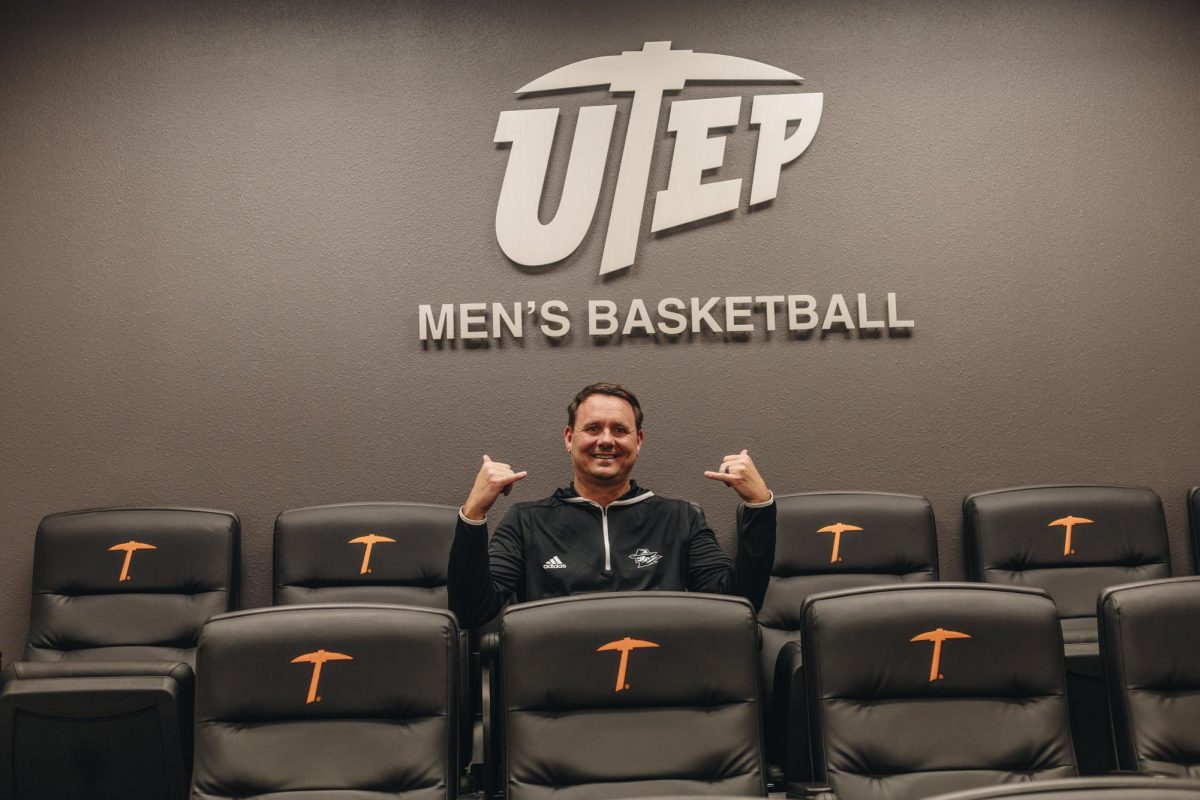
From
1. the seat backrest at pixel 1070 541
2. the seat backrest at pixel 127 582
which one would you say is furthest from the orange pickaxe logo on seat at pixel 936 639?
the seat backrest at pixel 127 582

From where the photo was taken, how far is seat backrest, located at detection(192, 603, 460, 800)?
165cm

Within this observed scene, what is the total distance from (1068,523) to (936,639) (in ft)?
5.06

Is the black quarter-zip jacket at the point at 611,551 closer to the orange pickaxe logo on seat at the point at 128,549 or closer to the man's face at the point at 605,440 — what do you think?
the man's face at the point at 605,440

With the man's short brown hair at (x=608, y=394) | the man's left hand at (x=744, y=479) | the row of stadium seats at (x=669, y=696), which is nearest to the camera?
the row of stadium seats at (x=669, y=696)

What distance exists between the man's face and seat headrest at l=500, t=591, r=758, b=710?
0.77 meters

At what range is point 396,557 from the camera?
2.91 m

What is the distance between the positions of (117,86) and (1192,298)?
4.05m

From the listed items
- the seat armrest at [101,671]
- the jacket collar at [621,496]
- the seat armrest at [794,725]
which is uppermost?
the jacket collar at [621,496]

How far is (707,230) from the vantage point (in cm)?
335

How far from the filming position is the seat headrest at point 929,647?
5.73 feet

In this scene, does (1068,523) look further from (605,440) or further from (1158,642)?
(605,440)

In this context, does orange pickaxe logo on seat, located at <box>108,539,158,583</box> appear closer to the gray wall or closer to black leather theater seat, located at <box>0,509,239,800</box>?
black leather theater seat, located at <box>0,509,239,800</box>

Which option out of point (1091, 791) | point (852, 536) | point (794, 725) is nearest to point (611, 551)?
point (794, 725)

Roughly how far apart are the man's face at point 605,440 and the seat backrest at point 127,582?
1.32m
